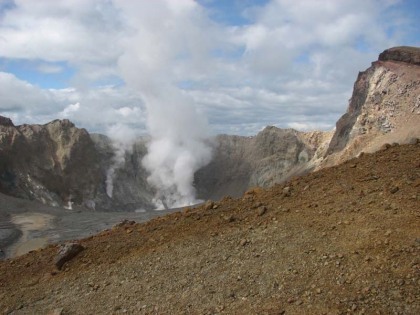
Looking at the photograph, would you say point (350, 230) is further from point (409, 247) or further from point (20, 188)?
point (20, 188)

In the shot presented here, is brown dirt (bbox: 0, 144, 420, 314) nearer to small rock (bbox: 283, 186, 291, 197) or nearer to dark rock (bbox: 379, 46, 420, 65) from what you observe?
small rock (bbox: 283, 186, 291, 197)

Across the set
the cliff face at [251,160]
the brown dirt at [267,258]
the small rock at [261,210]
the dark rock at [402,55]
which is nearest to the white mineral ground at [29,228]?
the brown dirt at [267,258]

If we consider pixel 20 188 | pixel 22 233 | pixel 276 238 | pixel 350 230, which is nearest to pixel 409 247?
pixel 350 230

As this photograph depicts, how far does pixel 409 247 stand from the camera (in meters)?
6.94

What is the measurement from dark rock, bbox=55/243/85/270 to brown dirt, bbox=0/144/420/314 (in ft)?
0.46

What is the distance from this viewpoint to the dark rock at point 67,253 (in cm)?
989

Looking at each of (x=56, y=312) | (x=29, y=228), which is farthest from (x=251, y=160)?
(x=56, y=312)

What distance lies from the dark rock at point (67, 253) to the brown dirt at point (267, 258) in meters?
0.14

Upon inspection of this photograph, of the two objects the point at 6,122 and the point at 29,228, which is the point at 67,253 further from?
the point at 6,122

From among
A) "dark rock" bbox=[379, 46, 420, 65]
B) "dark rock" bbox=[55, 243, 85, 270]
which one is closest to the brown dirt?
"dark rock" bbox=[55, 243, 85, 270]

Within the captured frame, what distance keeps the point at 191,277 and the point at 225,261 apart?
641 millimetres

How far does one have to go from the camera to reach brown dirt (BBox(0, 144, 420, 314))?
21.7 ft

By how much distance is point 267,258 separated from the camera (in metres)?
7.90

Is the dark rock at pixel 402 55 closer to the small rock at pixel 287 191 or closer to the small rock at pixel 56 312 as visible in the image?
the small rock at pixel 287 191
